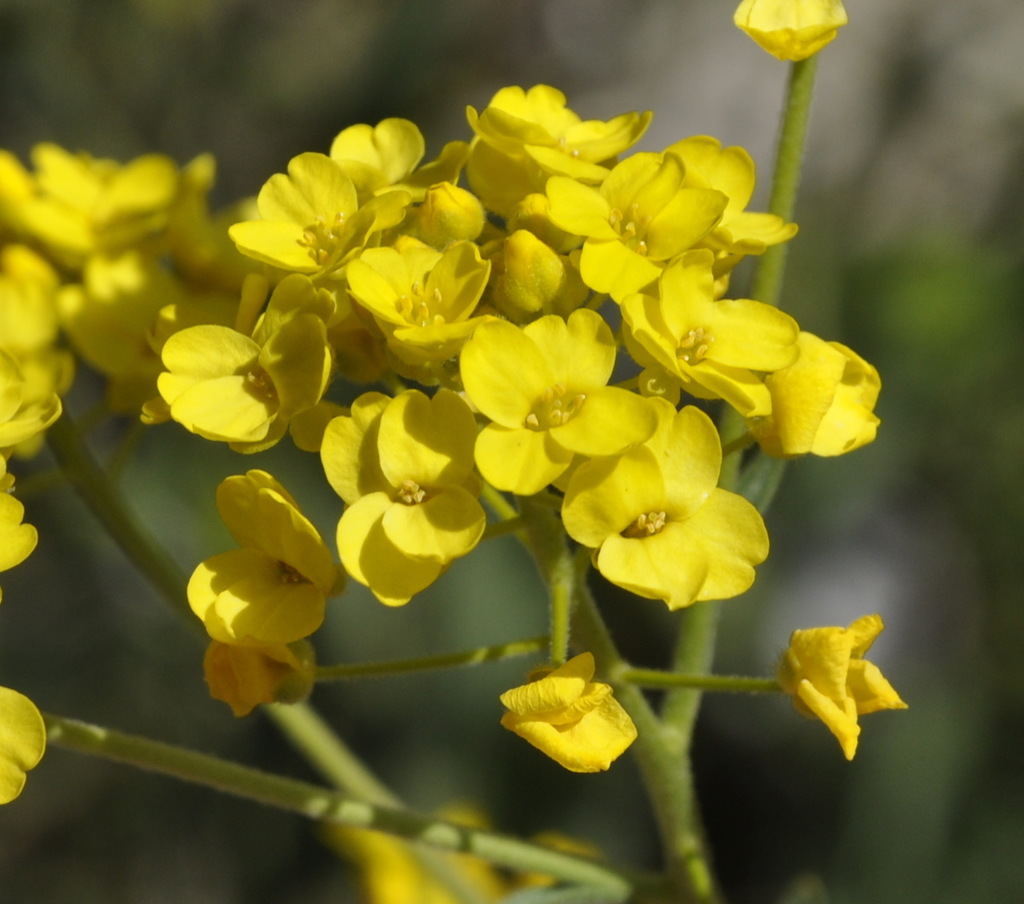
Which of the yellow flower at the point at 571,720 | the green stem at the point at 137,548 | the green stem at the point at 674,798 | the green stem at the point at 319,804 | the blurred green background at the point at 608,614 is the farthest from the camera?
the blurred green background at the point at 608,614

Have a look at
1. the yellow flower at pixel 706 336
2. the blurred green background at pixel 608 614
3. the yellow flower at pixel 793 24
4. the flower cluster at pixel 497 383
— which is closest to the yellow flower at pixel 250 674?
the flower cluster at pixel 497 383

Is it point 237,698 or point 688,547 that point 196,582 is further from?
point 688,547

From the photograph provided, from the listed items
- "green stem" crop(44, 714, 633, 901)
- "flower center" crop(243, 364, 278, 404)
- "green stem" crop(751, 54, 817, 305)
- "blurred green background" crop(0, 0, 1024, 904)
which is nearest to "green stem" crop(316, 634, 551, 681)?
"green stem" crop(44, 714, 633, 901)

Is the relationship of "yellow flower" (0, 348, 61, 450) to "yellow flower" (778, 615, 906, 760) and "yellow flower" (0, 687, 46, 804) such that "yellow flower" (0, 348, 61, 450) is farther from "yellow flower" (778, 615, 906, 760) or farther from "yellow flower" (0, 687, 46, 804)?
"yellow flower" (778, 615, 906, 760)

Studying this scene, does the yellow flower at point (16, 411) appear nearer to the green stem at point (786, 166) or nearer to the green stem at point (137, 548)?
the green stem at point (137, 548)

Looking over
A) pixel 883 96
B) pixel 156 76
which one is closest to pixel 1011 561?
pixel 883 96

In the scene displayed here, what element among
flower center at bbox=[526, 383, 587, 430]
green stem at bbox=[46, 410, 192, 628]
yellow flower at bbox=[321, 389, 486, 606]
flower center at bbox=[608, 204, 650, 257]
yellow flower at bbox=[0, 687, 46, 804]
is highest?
flower center at bbox=[608, 204, 650, 257]
